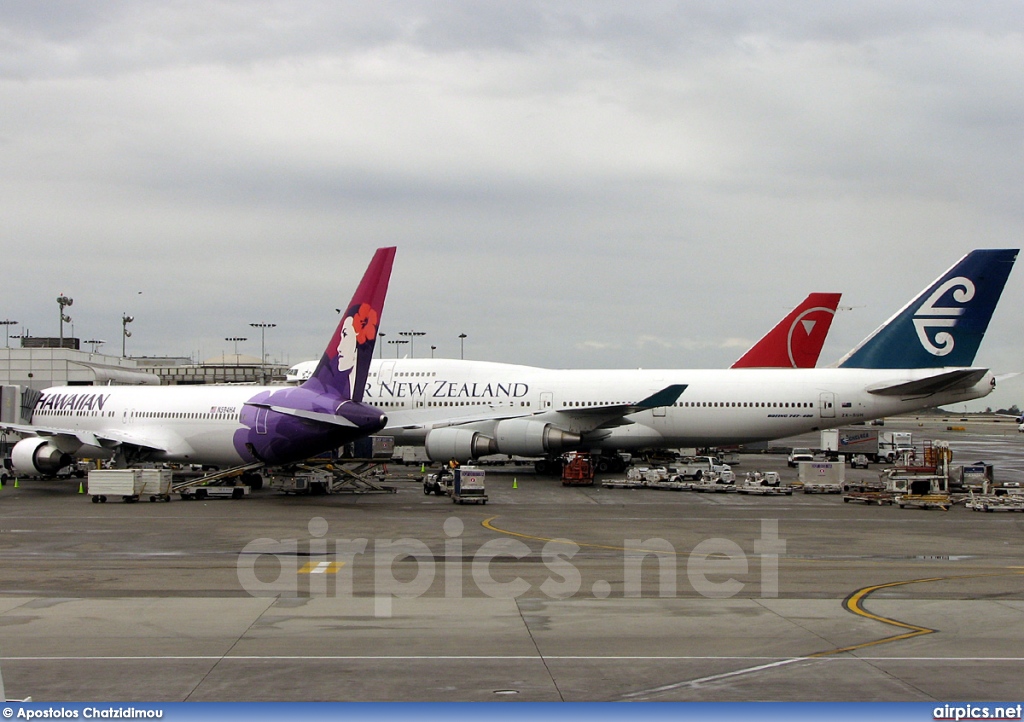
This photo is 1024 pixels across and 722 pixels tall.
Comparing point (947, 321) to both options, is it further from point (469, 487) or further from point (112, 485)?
point (112, 485)

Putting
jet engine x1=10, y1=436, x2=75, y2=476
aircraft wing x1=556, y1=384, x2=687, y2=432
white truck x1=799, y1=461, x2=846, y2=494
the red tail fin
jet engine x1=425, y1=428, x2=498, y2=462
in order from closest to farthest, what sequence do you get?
1. jet engine x1=10, y1=436, x2=75, y2=476
2. white truck x1=799, y1=461, x2=846, y2=494
3. jet engine x1=425, y1=428, x2=498, y2=462
4. aircraft wing x1=556, y1=384, x2=687, y2=432
5. the red tail fin

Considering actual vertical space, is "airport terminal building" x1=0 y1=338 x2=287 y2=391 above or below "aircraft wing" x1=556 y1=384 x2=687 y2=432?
above

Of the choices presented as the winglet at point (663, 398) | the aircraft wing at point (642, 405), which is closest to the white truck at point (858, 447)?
the aircraft wing at point (642, 405)

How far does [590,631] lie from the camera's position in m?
14.3

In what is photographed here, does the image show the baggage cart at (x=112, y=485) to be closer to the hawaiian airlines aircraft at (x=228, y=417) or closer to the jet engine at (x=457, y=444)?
the hawaiian airlines aircraft at (x=228, y=417)

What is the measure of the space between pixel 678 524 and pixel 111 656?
1898 cm

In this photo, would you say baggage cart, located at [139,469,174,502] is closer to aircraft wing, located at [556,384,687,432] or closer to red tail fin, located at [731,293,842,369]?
aircraft wing, located at [556,384,687,432]

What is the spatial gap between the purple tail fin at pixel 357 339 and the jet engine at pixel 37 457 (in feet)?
Result: 41.2

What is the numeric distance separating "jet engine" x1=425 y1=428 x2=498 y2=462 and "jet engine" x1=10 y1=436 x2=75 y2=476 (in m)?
15.3

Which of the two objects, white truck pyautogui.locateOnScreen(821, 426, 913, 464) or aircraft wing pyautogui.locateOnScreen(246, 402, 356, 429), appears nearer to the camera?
aircraft wing pyautogui.locateOnScreen(246, 402, 356, 429)

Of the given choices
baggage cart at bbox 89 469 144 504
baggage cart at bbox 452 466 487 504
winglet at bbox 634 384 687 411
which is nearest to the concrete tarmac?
baggage cart at bbox 452 466 487 504

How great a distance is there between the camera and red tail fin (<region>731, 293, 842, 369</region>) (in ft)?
A: 198

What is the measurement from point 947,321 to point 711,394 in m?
11.6

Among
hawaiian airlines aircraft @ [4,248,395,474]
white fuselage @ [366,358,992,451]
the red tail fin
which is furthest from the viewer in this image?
the red tail fin
